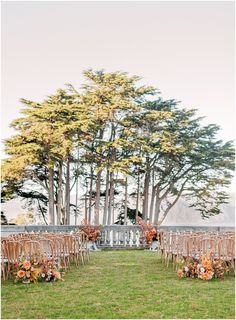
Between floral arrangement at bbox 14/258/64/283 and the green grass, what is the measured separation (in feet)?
0.83

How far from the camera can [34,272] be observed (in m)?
8.83

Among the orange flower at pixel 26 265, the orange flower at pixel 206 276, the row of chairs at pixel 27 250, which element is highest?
the row of chairs at pixel 27 250

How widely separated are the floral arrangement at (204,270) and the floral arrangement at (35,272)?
94.7 inches

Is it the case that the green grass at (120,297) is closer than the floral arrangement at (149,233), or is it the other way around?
the green grass at (120,297)

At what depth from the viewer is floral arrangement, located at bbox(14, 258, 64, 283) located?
8.77 m

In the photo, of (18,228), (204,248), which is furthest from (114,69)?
(204,248)

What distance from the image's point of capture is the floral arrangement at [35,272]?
8.77 meters

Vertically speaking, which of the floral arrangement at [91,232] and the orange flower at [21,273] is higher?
the floral arrangement at [91,232]

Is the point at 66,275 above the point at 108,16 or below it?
below

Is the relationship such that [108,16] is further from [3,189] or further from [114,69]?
[3,189]

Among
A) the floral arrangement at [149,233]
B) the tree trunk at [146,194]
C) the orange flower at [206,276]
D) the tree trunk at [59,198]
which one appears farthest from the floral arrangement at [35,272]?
the tree trunk at [146,194]

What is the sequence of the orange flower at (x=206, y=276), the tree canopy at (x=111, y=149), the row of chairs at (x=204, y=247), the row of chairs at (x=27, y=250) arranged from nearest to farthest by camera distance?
the orange flower at (x=206, y=276), the row of chairs at (x=27, y=250), the row of chairs at (x=204, y=247), the tree canopy at (x=111, y=149)

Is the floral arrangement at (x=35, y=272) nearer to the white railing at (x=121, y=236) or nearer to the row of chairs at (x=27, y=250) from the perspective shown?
the row of chairs at (x=27, y=250)

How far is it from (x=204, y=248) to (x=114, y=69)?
55.5ft
